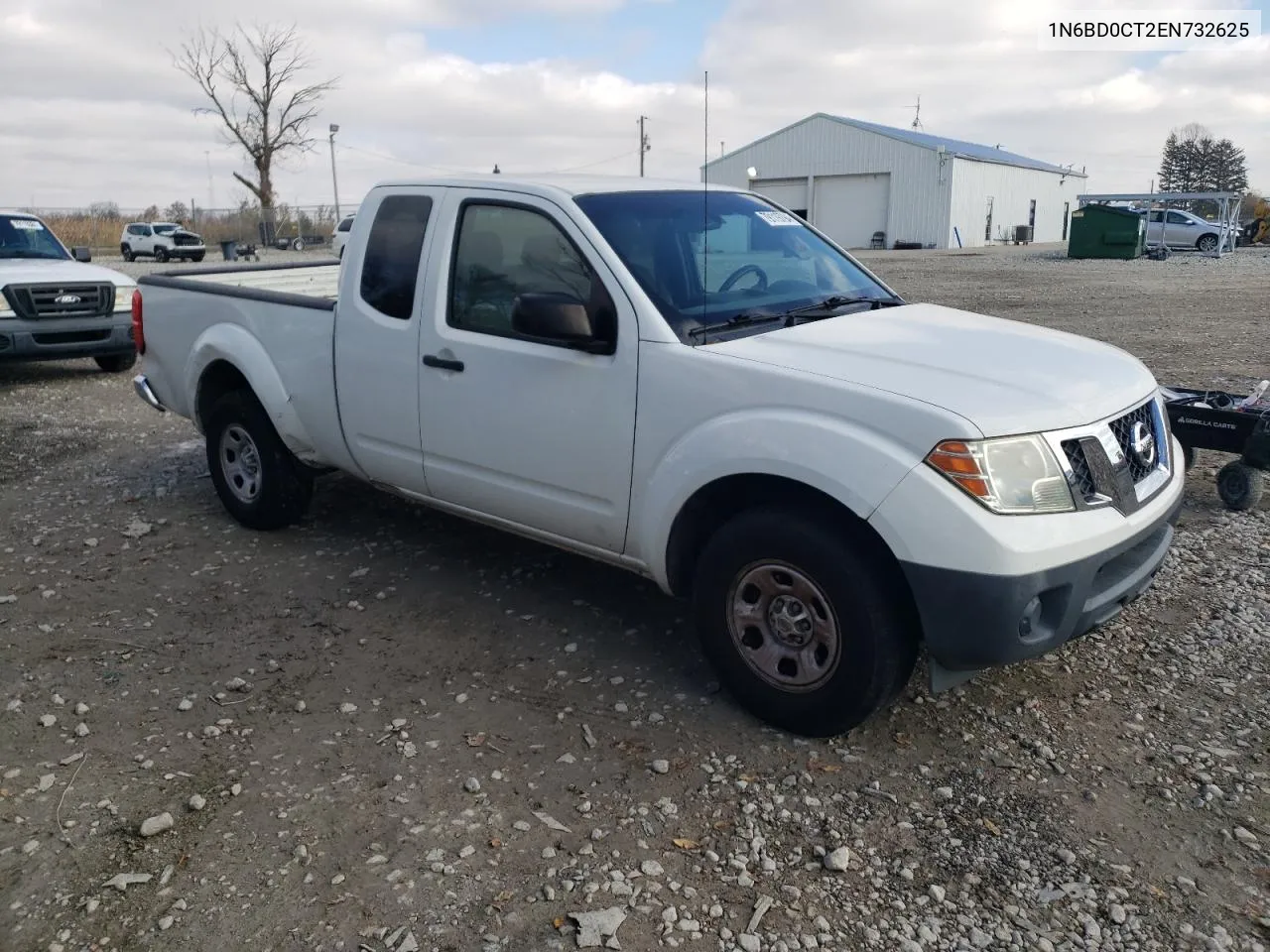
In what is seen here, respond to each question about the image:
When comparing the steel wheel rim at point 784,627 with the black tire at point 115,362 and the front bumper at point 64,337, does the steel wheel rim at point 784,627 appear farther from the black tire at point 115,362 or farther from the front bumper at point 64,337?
the black tire at point 115,362

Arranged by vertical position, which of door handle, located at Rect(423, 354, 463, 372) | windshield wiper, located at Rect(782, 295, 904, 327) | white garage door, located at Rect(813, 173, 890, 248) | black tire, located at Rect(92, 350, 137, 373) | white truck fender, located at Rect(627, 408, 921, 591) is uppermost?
white garage door, located at Rect(813, 173, 890, 248)

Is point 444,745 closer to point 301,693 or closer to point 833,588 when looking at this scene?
point 301,693

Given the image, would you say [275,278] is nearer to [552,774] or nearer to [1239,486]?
[552,774]

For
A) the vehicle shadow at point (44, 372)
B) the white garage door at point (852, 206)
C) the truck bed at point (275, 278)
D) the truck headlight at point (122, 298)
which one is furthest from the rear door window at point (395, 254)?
the white garage door at point (852, 206)

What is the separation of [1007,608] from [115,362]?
1155 cm

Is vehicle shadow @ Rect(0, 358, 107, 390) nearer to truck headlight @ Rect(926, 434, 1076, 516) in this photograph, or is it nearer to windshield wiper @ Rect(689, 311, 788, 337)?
windshield wiper @ Rect(689, 311, 788, 337)

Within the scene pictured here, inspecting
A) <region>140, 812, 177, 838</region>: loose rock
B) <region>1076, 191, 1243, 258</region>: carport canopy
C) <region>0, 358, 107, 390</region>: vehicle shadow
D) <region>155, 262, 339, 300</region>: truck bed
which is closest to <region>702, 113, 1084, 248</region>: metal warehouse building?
<region>1076, 191, 1243, 258</region>: carport canopy

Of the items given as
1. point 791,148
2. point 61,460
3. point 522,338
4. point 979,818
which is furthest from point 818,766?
point 791,148

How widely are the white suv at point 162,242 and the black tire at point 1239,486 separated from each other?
130 ft

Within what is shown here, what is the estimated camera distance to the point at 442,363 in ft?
14.7

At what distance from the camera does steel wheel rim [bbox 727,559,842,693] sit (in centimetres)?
344

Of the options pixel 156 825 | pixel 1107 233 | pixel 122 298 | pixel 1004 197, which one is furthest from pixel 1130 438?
pixel 1004 197

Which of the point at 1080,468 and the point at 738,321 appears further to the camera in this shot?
the point at 738,321

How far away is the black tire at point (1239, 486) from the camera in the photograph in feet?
19.2
